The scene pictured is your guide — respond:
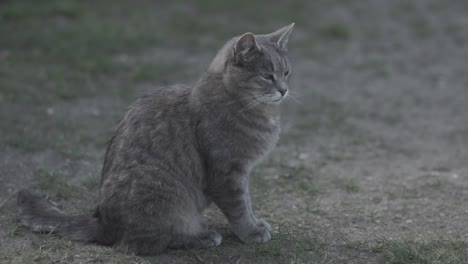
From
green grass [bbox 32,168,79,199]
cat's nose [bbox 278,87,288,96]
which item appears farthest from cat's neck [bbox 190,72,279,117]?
green grass [bbox 32,168,79,199]

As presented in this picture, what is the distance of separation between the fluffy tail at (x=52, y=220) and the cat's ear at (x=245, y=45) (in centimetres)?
146

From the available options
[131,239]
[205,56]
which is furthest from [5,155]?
[205,56]

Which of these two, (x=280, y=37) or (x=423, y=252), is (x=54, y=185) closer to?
(x=280, y=37)

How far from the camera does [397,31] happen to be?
976 cm

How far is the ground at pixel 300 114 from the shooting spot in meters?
4.67

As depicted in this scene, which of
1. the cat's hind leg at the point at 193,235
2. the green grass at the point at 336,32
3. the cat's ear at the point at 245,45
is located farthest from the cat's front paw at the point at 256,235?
the green grass at the point at 336,32

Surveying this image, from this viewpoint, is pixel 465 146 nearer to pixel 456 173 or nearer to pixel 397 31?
pixel 456 173

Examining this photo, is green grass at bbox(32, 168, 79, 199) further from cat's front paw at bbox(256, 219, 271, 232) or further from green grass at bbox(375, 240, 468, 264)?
green grass at bbox(375, 240, 468, 264)

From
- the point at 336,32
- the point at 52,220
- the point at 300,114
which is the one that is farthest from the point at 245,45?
the point at 336,32

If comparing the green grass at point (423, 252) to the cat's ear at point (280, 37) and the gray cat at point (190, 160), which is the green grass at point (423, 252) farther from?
the cat's ear at point (280, 37)

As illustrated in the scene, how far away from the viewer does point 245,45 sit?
441 cm

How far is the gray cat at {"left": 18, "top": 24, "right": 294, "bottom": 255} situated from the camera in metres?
4.34

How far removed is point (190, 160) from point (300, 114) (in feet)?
10.4

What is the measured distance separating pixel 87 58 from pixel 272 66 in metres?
4.25
